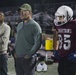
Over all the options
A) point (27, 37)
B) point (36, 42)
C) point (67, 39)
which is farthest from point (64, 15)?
point (27, 37)

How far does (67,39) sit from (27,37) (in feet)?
2.96

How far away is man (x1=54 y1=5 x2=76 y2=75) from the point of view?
443cm

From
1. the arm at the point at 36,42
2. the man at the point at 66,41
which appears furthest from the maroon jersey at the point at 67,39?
the arm at the point at 36,42

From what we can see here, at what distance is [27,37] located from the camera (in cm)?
514

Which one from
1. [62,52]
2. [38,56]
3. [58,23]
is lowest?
[38,56]

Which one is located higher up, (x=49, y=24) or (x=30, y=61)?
(x=30, y=61)

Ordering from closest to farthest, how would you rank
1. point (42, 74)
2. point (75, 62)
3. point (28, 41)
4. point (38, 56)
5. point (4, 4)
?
point (75, 62) → point (28, 41) → point (38, 56) → point (42, 74) → point (4, 4)

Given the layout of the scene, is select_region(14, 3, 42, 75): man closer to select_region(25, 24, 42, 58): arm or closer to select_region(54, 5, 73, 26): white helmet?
select_region(25, 24, 42, 58): arm

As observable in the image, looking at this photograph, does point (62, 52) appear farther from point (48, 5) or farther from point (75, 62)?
point (48, 5)

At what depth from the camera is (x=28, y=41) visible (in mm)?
5145

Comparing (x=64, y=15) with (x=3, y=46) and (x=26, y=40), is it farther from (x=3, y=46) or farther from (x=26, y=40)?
(x=3, y=46)

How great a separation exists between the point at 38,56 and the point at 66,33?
1.21 m

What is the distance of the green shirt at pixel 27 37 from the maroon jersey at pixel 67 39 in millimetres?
637

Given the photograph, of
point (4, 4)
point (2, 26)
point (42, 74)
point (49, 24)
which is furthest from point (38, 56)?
point (4, 4)
